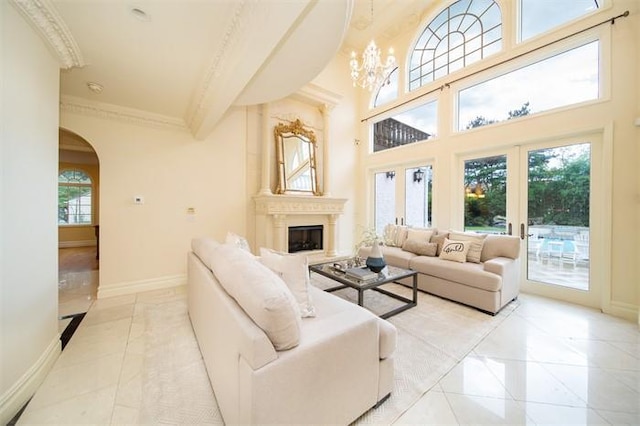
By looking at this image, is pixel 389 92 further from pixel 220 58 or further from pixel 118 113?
pixel 118 113

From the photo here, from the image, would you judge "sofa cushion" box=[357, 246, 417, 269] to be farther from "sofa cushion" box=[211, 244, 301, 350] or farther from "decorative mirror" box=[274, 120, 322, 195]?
"sofa cushion" box=[211, 244, 301, 350]

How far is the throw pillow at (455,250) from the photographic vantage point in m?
3.29

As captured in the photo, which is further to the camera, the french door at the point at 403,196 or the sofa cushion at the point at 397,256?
the french door at the point at 403,196

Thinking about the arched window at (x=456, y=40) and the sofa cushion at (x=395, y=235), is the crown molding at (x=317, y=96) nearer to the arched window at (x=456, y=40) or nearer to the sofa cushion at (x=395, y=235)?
the arched window at (x=456, y=40)

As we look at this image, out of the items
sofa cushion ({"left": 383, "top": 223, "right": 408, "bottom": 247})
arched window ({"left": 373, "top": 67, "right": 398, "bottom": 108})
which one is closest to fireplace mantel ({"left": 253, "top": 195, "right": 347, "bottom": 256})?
sofa cushion ({"left": 383, "top": 223, "right": 408, "bottom": 247})

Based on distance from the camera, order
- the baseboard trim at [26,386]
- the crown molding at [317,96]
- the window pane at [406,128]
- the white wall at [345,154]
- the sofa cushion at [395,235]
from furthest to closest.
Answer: the white wall at [345,154] < the crown molding at [317,96] < the window pane at [406,128] < the sofa cushion at [395,235] < the baseboard trim at [26,386]

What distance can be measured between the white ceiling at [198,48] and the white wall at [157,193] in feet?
1.77

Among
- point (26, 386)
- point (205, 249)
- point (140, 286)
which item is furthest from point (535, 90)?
point (140, 286)

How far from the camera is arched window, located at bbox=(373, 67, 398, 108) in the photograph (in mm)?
5359

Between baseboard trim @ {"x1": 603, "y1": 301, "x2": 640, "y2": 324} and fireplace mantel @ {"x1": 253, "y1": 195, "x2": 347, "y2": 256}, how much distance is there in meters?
4.20

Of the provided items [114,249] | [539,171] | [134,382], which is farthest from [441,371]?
[114,249]

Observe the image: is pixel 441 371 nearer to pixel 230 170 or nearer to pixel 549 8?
pixel 230 170

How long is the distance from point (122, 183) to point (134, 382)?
9.17 ft

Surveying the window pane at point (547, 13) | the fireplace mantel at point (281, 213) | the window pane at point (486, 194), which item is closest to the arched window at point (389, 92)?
the window pane at point (547, 13)
